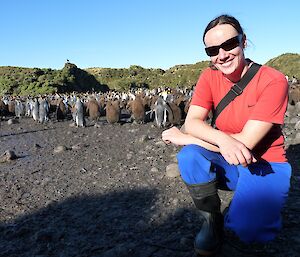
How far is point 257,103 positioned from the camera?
6.59 feet

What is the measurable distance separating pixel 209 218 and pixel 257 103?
0.69 m

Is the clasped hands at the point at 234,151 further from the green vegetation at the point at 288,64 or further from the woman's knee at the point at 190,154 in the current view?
the green vegetation at the point at 288,64

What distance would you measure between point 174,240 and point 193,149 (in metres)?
0.72

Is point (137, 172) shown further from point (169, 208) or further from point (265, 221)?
point (265, 221)

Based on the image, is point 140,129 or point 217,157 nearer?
point 217,157

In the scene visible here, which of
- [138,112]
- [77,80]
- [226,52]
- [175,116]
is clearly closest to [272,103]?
[226,52]

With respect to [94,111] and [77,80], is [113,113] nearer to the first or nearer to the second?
[94,111]

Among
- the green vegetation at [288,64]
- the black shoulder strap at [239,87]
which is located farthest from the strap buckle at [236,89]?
the green vegetation at [288,64]

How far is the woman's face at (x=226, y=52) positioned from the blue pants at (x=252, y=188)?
468mm

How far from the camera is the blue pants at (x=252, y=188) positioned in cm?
209

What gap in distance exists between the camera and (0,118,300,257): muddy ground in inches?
98.0

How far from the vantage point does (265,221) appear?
2.12 meters

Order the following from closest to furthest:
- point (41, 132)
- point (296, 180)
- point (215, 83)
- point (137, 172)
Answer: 1. point (215, 83)
2. point (296, 180)
3. point (137, 172)
4. point (41, 132)

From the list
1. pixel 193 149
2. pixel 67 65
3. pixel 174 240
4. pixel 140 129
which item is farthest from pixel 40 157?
pixel 67 65
